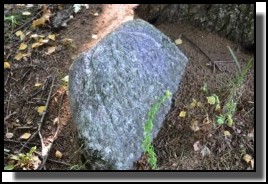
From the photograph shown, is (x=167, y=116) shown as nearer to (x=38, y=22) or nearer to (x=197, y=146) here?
(x=197, y=146)

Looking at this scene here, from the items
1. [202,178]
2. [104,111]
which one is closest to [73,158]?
[104,111]

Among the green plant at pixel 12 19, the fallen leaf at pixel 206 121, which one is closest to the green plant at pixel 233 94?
the fallen leaf at pixel 206 121

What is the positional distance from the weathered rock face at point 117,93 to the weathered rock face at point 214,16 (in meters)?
0.61

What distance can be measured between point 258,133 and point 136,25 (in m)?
1.32

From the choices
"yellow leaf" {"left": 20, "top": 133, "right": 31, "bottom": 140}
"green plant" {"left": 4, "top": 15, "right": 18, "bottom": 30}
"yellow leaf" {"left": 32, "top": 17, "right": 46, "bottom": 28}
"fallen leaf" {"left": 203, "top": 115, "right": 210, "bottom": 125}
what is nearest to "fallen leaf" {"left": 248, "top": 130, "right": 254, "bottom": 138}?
"fallen leaf" {"left": 203, "top": 115, "right": 210, "bottom": 125}

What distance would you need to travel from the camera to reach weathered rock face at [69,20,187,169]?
2.88 metres

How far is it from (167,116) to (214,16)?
1.10 m

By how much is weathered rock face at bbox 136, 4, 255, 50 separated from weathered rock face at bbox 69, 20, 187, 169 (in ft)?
2.01

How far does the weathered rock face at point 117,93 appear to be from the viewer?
114 inches

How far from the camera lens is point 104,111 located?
9.58ft

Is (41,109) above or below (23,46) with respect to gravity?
below

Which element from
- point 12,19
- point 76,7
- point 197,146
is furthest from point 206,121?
point 12,19

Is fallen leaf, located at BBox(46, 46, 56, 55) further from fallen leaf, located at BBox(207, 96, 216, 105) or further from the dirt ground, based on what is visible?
fallen leaf, located at BBox(207, 96, 216, 105)

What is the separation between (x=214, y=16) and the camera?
12.2ft
